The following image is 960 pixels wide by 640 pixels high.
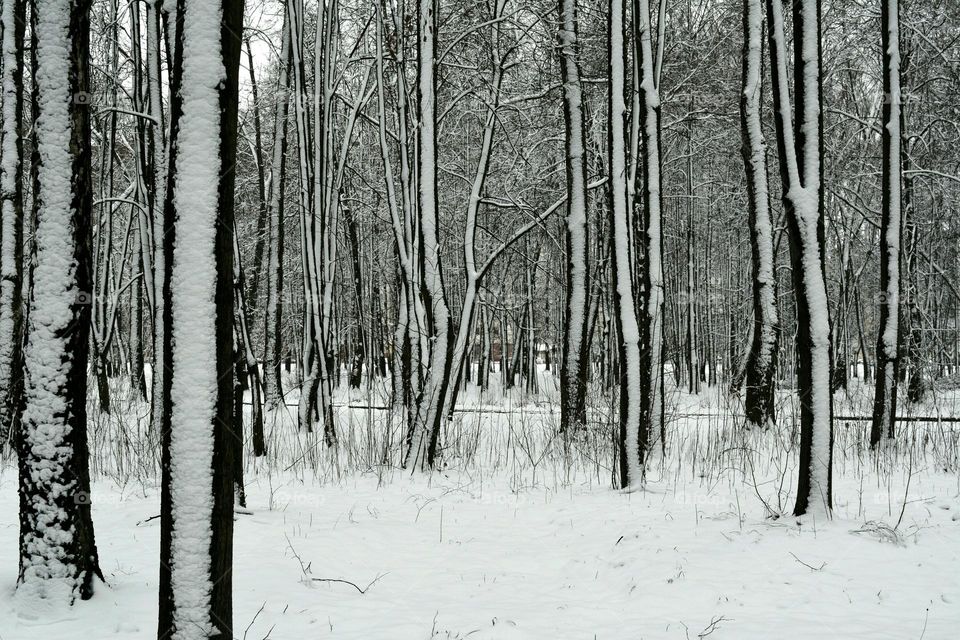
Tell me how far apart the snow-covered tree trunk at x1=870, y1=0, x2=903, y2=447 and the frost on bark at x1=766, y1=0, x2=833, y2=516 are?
3296 millimetres

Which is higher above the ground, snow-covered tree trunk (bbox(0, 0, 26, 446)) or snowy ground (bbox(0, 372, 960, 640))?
snow-covered tree trunk (bbox(0, 0, 26, 446))

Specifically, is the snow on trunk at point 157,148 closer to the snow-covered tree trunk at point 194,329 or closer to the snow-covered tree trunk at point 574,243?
the snow-covered tree trunk at point 194,329

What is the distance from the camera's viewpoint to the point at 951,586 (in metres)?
3.32

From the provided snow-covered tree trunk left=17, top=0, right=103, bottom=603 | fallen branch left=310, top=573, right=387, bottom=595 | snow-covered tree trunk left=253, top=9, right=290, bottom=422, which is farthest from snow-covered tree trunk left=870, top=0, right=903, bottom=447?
snow-covered tree trunk left=253, top=9, right=290, bottom=422

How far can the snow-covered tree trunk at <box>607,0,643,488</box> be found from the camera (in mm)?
5586

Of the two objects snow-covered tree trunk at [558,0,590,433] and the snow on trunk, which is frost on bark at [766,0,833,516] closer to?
snow-covered tree trunk at [558,0,590,433]

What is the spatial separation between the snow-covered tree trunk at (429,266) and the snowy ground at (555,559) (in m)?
0.56

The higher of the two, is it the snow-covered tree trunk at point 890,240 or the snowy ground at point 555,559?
the snow-covered tree trunk at point 890,240

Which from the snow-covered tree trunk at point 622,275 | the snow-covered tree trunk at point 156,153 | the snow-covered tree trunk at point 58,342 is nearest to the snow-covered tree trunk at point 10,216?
the snow-covered tree trunk at point 156,153

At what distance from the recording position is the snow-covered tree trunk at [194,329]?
5.90 ft

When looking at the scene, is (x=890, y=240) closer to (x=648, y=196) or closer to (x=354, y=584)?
(x=648, y=196)

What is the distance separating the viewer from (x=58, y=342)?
3.02m

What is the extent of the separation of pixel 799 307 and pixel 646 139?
2654mm

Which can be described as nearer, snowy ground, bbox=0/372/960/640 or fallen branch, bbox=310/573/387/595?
snowy ground, bbox=0/372/960/640
